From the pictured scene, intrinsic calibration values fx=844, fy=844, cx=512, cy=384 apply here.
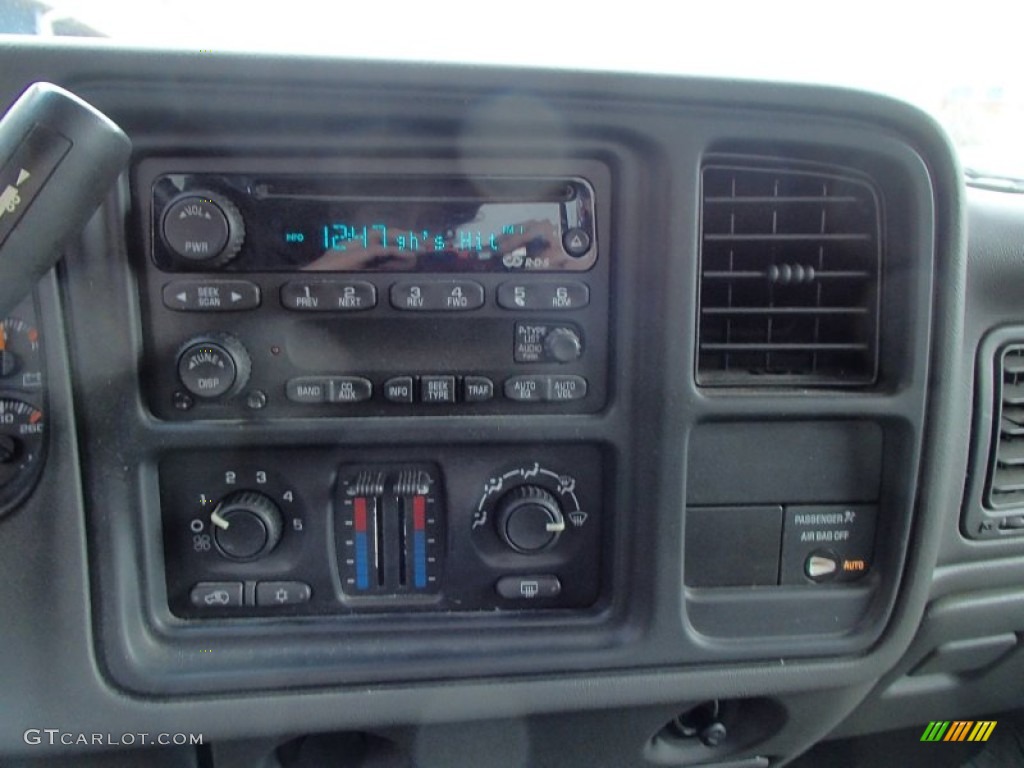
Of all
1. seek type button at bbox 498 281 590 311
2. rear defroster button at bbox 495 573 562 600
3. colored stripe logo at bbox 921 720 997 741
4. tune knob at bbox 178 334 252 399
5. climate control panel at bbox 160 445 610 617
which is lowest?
colored stripe logo at bbox 921 720 997 741

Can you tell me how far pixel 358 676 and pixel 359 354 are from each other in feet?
1.38

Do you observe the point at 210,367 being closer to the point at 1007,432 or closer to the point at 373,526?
the point at 373,526

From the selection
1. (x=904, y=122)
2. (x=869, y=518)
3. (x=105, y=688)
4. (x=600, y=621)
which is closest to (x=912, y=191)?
(x=904, y=122)

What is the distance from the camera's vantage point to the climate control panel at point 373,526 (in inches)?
42.3

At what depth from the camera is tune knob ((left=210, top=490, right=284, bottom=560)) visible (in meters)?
1.05

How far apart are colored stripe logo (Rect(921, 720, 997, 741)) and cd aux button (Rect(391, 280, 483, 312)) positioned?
1.23 meters

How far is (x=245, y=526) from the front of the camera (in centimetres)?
105

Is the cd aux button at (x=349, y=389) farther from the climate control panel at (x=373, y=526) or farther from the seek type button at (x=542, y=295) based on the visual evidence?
the seek type button at (x=542, y=295)

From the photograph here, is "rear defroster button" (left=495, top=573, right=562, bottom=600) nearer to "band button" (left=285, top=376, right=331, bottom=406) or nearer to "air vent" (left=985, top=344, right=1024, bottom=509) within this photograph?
"band button" (left=285, top=376, right=331, bottom=406)

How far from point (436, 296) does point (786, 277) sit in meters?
0.45

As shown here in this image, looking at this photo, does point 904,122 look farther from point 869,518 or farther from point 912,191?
point 869,518

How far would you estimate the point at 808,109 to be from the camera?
101 centimetres

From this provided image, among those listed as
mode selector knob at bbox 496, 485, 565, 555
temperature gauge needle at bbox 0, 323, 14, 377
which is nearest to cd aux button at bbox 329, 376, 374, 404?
mode selector knob at bbox 496, 485, 565, 555

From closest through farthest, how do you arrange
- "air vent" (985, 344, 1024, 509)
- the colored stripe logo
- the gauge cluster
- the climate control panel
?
the gauge cluster
the climate control panel
"air vent" (985, 344, 1024, 509)
the colored stripe logo
